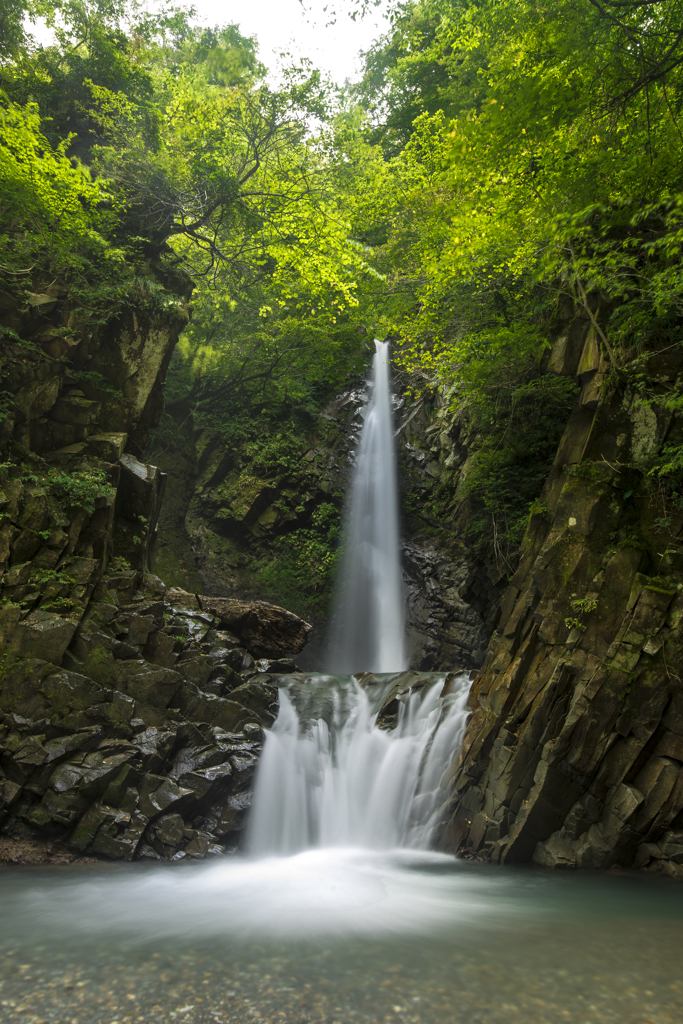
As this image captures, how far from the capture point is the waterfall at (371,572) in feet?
56.8

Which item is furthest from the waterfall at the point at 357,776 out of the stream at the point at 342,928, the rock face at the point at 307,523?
the rock face at the point at 307,523

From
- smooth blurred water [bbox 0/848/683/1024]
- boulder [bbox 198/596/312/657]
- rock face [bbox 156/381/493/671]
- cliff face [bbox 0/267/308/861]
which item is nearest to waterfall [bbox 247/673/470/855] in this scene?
cliff face [bbox 0/267/308/861]

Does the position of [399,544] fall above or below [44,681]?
above

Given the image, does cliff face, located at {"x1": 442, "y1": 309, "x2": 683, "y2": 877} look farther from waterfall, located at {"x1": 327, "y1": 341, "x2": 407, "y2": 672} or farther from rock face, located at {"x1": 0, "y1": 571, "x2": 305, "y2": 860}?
waterfall, located at {"x1": 327, "y1": 341, "x2": 407, "y2": 672}

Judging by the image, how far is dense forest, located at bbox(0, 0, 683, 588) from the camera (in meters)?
8.19

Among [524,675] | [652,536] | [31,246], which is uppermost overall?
[31,246]

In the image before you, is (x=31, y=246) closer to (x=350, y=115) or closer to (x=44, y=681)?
(x=44, y=681)

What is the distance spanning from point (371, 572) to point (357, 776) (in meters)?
8.96

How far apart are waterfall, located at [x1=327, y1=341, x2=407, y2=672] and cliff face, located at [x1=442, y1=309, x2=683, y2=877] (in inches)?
318

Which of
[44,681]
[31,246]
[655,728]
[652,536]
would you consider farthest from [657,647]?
[31,246]

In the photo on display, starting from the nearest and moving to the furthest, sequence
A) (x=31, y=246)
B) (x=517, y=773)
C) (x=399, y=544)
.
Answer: (x=517, y=773) < (x=31, y=246) < (x=399, y=544)

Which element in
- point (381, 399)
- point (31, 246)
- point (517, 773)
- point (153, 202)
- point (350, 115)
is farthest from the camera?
point (350, 115)

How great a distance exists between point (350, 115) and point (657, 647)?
28.3 m

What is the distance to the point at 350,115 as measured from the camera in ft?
87.3
